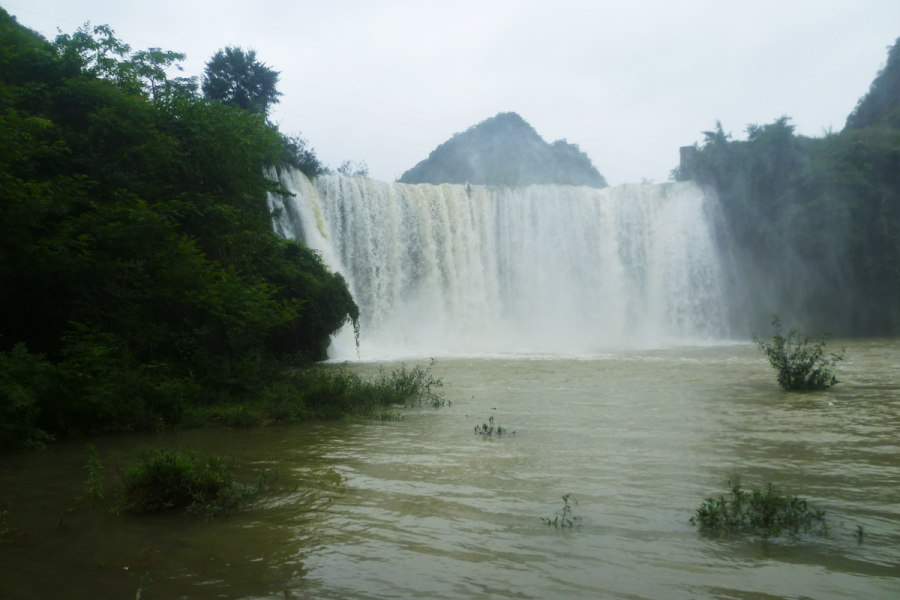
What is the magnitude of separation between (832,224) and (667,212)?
311 inches

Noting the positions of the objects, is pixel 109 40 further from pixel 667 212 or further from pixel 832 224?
pixel 832 224

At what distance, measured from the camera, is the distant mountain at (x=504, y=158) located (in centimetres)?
8156

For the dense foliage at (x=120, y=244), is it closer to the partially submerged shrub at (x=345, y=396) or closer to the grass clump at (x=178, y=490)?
the partially submerged shrub at (x=345, y=396)

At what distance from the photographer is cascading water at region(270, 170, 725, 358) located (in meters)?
28.4

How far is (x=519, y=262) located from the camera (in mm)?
33781

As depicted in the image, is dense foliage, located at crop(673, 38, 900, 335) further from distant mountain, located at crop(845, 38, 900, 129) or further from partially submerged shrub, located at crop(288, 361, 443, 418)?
partially submerged shrub, located at crop(288, 361, 443, 418)

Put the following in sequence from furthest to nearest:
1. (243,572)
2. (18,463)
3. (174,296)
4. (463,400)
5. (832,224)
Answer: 1. (832,224)
2. (463,400)
3. (174,296)
4. (18,463)
5. (243,572)

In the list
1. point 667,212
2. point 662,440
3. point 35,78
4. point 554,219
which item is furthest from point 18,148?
point 667,212

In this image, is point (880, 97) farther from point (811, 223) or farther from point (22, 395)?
point (22, 395)

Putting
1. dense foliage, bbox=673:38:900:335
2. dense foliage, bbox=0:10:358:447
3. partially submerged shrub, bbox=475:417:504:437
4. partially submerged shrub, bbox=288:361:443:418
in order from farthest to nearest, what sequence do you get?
A: 1. dense foliage, bbox=673:38:900:335
2. partially submerged shrub, bbox=288:361:443:418
3. dense foliage, bbox=0:10:358:447
4. partially submerged shrub, bbox=475:417:504:437

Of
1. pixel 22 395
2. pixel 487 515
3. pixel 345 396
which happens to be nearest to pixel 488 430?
pixel 345 396

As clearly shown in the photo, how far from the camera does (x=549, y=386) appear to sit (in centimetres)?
1389

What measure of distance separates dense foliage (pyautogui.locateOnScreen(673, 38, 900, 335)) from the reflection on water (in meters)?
26.9

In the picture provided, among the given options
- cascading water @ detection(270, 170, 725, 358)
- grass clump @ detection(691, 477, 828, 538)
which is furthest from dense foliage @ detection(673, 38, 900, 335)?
grass clump @ detection(691, 477, 828, 538)
